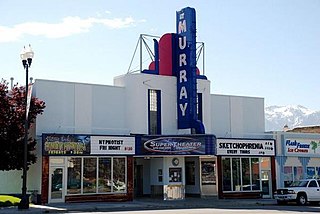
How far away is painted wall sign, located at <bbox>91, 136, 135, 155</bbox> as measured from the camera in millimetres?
33375

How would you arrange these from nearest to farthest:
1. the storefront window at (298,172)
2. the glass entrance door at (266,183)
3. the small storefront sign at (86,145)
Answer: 1. the small storefront sign at (86,145)
2. the glass entrance door at (266,183)
3. the storefront window at (298,172)

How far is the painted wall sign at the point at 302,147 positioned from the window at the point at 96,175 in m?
13.2

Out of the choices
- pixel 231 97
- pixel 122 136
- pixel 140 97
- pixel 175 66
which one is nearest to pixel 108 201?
pixel 122 136

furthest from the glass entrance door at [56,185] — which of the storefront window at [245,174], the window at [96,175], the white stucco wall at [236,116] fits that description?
the storefront window at [245,174]

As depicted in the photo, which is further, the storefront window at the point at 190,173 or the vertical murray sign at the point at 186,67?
the storefront window at the point at 190,173

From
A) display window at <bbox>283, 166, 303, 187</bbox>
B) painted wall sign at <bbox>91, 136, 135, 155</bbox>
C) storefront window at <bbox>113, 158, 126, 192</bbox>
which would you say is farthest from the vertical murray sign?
display window at <bbox>283, 166, 303, 187</bbox>

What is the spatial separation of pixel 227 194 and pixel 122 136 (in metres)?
9.10

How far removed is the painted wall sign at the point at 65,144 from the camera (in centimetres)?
3173

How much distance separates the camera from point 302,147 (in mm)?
41594

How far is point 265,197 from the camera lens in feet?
130

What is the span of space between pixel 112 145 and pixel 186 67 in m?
7.56

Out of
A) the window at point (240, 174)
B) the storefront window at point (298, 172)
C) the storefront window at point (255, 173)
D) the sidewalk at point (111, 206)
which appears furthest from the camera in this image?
the storefront window at point (298, 172)

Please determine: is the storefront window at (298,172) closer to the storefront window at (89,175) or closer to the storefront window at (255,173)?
the storefront window at (255,173)

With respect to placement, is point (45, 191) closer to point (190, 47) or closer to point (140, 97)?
point (140, 97)
